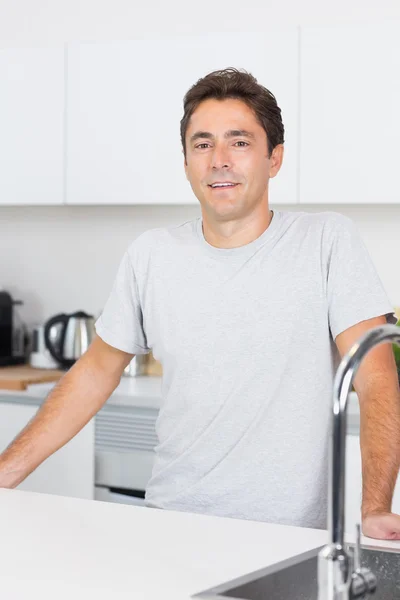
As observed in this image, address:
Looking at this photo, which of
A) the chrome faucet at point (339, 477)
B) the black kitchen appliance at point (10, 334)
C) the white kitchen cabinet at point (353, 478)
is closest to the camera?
the chrome faucet at point (339, 477)

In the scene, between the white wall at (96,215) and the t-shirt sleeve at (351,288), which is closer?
the t-shirt sleeve at (351,288)

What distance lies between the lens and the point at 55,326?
3.61 metres

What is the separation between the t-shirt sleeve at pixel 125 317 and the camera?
199 cm

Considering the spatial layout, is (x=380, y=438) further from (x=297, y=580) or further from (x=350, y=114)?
(x=350, y=114)

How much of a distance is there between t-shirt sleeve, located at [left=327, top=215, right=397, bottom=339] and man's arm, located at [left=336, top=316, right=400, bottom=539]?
0.02 meters

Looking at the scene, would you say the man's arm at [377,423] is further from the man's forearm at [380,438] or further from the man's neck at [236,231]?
the man's neck at [236,231]

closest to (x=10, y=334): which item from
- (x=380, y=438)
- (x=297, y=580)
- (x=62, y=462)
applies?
(x=62, y=462)

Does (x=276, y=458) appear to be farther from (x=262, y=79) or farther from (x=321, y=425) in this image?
(x=262, y=79)

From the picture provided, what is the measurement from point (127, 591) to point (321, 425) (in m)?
0.70

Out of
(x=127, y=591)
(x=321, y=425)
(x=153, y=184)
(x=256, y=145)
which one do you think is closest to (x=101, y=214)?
(x=153, y=184)

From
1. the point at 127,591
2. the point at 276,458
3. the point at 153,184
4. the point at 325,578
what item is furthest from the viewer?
the point at 153,184

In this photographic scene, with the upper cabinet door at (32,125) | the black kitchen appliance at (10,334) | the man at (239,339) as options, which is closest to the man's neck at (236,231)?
the man at (239,339)

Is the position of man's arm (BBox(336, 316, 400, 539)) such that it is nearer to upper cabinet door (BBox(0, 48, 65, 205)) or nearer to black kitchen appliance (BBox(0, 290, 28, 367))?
upper cabinet door (BBox(0, 48, 65, 205))

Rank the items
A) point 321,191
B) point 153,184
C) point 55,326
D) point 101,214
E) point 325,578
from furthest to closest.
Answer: point 101,214, point 55,326, point 153,184, point 321,191, point 325,578
